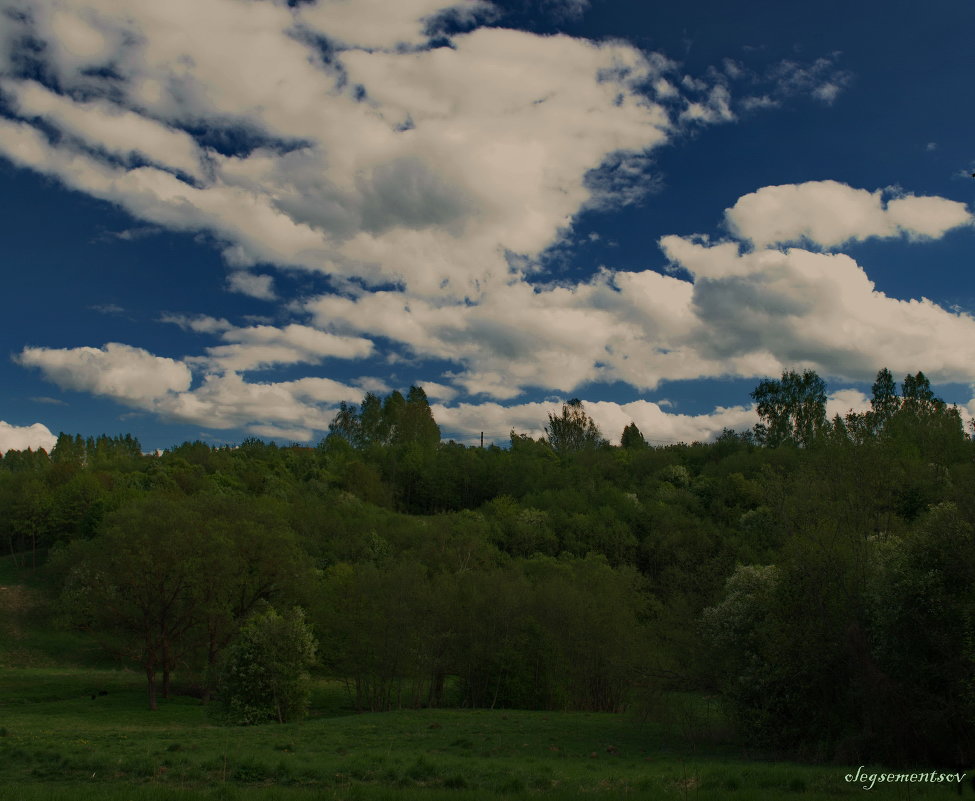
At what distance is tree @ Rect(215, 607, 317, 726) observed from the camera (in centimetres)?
4019

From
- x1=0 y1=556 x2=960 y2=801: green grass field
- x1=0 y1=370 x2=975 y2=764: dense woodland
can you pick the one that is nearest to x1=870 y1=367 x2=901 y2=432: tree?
x1=0 y1=370 x2=975 y2=764: dense woodland

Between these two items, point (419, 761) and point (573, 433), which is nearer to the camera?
point (419, 761)

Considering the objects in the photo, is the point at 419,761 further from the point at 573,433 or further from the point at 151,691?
the point at 573,433

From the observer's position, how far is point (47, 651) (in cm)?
7319

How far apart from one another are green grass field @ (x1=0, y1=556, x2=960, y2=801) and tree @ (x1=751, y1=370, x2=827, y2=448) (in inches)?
4060

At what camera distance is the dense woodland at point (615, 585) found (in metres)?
22.6

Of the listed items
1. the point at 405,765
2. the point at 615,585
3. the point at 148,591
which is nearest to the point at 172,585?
the point at 148,591

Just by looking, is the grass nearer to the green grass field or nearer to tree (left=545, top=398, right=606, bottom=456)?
the green grass field

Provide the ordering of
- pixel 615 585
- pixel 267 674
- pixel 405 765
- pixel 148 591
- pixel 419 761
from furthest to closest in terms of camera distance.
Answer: pixel 615 585, pixel 148 591, pixel 267 674, pixel 419 761, pixel 405 765

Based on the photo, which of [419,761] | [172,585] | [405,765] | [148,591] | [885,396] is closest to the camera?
[405,765]

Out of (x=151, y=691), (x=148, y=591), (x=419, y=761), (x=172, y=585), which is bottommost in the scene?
Answer: (x=151, y=691)

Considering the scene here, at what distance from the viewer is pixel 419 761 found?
63.6 feet

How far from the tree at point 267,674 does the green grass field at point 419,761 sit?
11.6 feet

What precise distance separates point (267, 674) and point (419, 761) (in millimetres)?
24616
